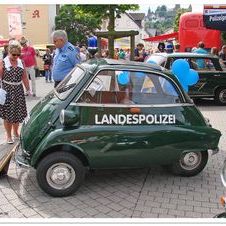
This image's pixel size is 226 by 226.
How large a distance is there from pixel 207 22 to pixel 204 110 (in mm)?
4245

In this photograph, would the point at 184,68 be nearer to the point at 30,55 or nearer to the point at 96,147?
the point at 96,147

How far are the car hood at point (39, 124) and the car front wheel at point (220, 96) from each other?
7.44 meters

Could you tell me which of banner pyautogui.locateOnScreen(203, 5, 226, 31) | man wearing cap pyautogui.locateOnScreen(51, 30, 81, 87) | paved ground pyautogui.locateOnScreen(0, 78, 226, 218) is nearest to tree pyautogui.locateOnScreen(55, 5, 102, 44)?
banner pyautogui.locateOnScreen(203, 5, 226, 31)

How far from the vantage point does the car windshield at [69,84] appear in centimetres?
534

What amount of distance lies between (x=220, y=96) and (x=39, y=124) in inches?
310

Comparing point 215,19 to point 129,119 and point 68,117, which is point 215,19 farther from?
point 68,117

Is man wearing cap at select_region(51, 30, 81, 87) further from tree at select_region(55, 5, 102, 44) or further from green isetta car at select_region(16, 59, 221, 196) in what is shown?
tree at select_region(55, 5, 102, 44)

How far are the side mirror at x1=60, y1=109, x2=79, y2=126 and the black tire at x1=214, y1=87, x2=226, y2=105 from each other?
303 inches

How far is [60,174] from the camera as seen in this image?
5031 millimetres

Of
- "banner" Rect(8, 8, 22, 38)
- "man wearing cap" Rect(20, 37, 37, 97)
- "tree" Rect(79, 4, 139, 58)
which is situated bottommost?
"man wearing cap" Rect(20, 37, 37, 97)

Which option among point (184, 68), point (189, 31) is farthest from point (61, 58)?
point (189, 31)

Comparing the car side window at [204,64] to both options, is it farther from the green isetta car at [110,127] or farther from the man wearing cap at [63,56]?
the green isetta car at [110,127]

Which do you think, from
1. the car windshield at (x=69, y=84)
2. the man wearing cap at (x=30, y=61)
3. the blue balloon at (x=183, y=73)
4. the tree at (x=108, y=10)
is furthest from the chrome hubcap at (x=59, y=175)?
the tree at (x=108, y=10)

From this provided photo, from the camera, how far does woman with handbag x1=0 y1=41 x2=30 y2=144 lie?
6871 mm
